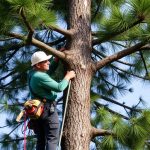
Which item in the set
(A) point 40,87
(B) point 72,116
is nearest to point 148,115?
(B) point 72,116

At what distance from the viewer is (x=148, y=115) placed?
4.91 m

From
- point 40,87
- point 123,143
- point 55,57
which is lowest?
point 123,143

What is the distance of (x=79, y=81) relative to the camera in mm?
5109

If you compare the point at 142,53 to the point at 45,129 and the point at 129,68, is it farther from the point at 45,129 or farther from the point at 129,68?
the point at 45,129

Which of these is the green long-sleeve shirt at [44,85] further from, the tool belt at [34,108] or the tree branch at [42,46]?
the tree branch at [42,46]

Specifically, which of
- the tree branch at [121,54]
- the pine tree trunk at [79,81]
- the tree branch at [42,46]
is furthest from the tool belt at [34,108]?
the tree branch at [121,54]

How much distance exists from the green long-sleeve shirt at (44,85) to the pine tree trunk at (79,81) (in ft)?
1.18

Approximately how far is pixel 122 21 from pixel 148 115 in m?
0.90

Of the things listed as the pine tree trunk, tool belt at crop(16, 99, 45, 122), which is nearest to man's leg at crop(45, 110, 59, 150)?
tool belt at crop(16, 99, 45, 122)

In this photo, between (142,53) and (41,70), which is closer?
(41,70)

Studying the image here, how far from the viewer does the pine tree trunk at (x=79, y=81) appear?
4.93m

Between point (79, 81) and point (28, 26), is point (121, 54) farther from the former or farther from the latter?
point (28, 26)

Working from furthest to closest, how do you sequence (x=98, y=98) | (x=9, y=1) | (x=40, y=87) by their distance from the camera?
1. (x=98, y=98)
2. (x=40, y=87)
3. (x=9, y=1)

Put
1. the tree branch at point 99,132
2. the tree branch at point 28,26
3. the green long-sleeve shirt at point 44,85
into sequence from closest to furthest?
the tree branch at point 28,26 < the green long-sleeve shirt at point 44,85 < the tree branch at point 99,132
